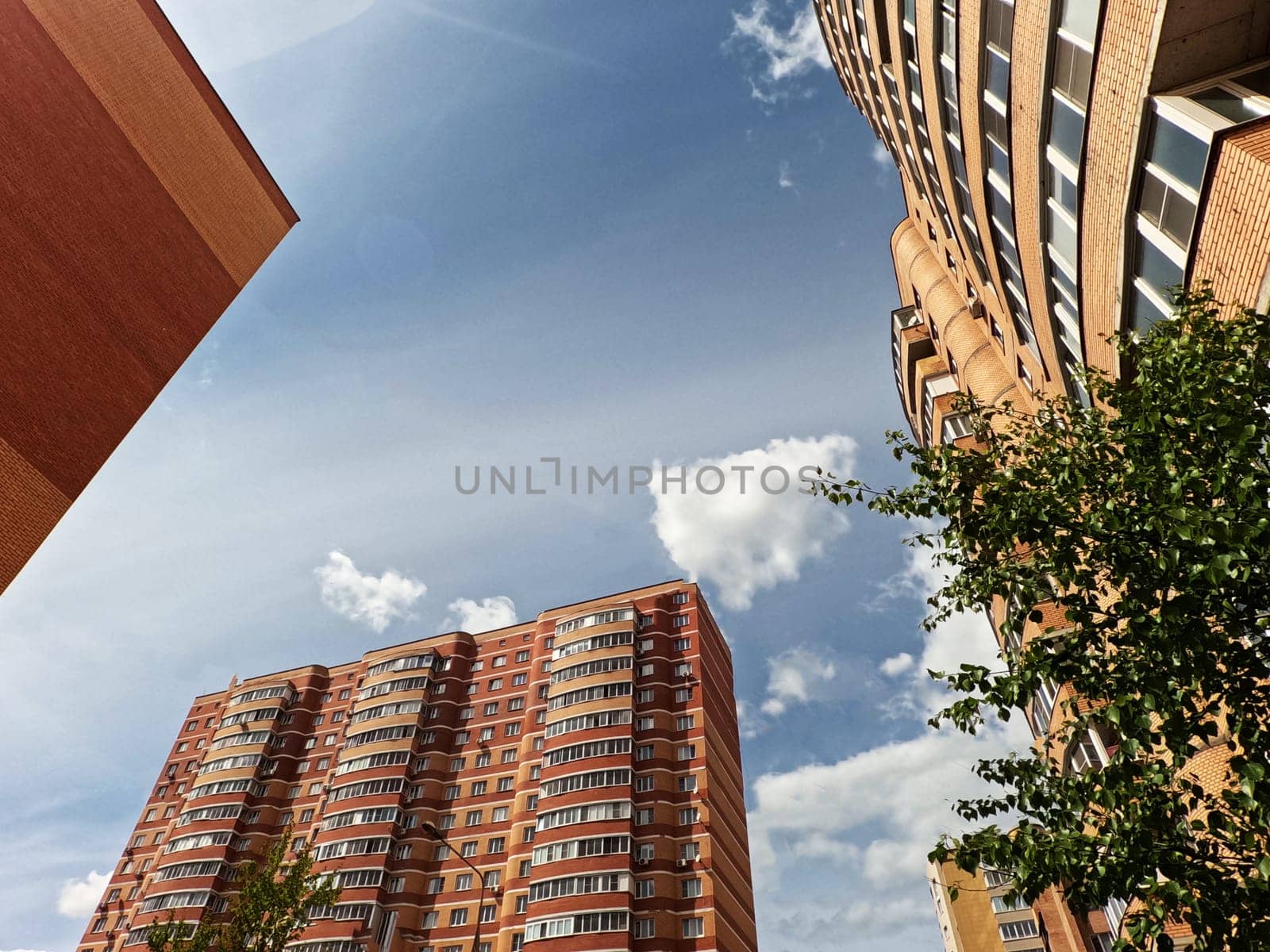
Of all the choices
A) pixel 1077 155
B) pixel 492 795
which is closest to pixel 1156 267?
pixel 1077 155

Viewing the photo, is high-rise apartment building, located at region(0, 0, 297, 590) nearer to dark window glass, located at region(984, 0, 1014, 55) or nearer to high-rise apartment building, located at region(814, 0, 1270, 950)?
high-rise apartment building, located at region(814, 0, 1270, 950)

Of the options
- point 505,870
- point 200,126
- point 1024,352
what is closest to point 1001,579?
point 1024,352

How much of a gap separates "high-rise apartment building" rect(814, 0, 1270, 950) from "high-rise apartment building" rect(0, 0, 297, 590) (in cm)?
1758

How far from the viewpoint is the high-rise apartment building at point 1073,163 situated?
26.1ft

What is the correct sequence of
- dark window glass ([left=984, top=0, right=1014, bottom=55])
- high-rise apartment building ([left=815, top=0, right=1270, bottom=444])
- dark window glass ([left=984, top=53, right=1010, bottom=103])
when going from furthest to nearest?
dark window glass ([left=984, top=53, right=1010, bottom=103]) < dark window glass ([left=984, top=0, right=1014, bottom=55]) < high-rise apartment building ([left=815, top=0, right=1270, bottom=444])

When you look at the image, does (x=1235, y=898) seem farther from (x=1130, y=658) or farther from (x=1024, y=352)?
(x=1024, y=352)

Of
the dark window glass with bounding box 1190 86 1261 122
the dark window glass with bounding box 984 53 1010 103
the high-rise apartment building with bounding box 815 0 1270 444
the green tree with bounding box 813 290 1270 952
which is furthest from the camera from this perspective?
the dark window glass with bounding box 984 53 1010 103

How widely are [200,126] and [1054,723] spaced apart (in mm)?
28583

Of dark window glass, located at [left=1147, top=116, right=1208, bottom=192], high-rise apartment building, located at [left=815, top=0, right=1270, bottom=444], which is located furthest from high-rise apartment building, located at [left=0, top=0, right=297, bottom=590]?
dark window glass, located at [left=1147, top=116, right=1208, bottom=192]

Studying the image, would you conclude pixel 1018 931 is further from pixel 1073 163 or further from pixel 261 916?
pixel 1073 163

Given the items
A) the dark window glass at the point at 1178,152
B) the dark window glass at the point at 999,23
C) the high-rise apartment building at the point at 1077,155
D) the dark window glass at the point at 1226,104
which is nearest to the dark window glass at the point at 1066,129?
the high-rise apartment building at the point at 1077,155

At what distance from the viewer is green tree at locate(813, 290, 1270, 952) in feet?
16.1

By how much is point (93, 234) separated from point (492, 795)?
4450cm

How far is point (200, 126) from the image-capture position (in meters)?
19.4
